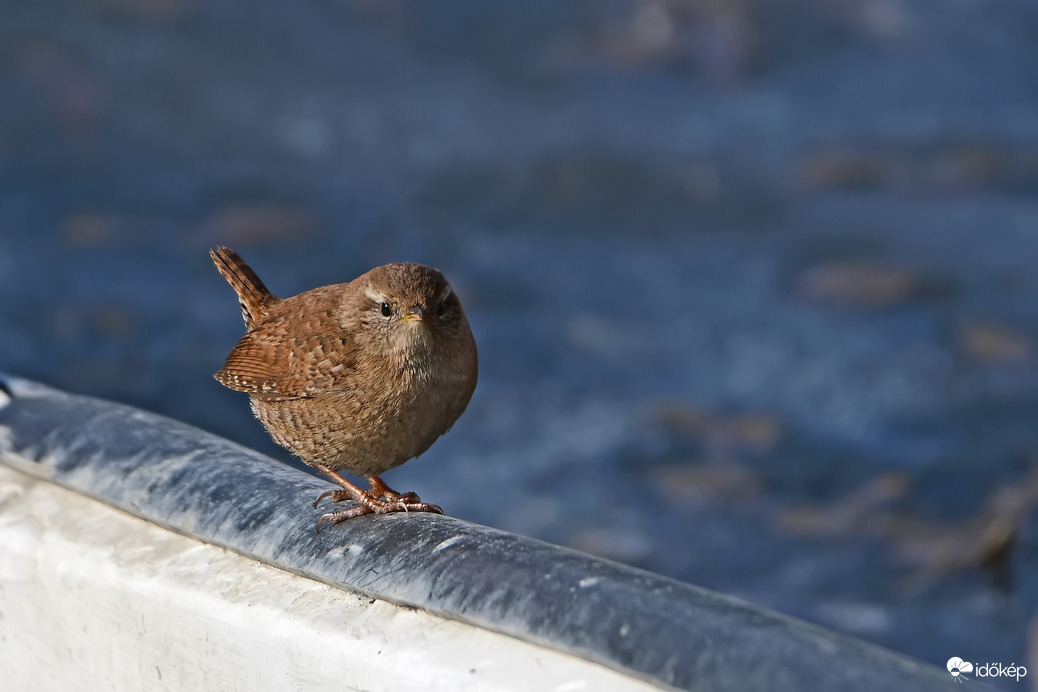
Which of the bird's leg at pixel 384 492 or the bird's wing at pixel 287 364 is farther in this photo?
the bird's wing at pixel 287 364

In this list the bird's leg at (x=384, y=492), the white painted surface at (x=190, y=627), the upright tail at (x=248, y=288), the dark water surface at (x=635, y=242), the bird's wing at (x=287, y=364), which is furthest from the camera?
the dark water surface at (x=635, y=242)

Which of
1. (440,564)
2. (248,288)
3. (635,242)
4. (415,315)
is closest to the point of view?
(440,564)

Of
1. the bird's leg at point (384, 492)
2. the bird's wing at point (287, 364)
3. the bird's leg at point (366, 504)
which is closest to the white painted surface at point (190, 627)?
the bird's leg at point (366, 504)

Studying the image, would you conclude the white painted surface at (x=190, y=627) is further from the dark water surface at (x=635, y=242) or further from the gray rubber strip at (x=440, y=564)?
the dark water surface at (x=635, y=242)

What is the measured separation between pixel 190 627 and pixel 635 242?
22.0 ft

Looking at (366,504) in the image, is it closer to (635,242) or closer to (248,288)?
(248,288)

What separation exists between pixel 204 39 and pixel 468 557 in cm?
902

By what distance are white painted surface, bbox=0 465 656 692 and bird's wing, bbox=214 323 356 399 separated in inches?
27.0

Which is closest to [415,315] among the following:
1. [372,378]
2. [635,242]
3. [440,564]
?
[372,378]

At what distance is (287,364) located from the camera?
10.2ft

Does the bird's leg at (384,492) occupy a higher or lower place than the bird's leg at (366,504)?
higher

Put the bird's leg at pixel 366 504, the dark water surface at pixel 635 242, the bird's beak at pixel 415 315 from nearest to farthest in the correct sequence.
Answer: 1. the bird's leg at pixel 366 504
2. the bird's beak at pixel 415 315
3. the dark water surface at pixel 635 242

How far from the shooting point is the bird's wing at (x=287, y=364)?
2920mm

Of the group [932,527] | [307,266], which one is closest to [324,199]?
[307,266]
